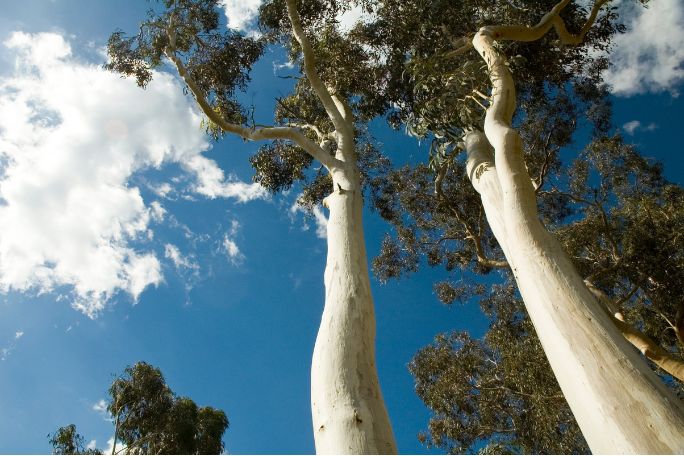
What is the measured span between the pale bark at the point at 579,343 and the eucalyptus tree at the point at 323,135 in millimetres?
826

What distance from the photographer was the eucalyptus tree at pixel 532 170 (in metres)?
Result: 1.96

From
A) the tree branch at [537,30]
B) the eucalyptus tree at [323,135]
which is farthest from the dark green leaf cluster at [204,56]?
the tree branch at [537,30]

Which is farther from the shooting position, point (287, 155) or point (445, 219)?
point (445, 219)

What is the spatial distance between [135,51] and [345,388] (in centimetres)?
864

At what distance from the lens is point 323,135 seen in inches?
307

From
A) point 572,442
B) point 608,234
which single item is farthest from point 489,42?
point 572,442

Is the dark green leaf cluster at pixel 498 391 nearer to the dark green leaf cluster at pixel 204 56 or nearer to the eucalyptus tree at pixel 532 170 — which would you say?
the eucalyptus tree at pixel 532 170

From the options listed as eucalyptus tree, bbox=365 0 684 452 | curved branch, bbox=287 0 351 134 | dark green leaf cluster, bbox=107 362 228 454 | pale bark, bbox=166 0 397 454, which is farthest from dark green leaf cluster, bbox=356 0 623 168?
dark green leaf cluster, bbox=107 362 228 454

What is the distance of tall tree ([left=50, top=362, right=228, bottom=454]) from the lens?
543 inches

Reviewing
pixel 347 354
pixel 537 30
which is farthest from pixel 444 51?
pixel 347 354

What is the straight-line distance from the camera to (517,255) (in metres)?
2.95

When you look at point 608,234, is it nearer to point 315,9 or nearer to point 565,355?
point 315,9

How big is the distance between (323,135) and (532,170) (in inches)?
203

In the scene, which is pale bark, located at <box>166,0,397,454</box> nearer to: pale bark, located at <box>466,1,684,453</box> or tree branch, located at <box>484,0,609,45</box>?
pale bark, located at <box>466,1,684,453</box>
